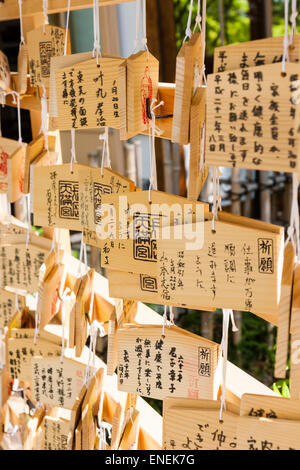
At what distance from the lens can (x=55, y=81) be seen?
945 mm

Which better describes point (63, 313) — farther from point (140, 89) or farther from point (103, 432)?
point (140, 89)

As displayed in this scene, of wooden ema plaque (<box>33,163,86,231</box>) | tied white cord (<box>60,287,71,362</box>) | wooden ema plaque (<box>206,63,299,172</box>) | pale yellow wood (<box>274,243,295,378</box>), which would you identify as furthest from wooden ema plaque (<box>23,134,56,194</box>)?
pale yellow wood (<box>274,243,295,378</box>)

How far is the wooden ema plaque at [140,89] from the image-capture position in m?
0.85

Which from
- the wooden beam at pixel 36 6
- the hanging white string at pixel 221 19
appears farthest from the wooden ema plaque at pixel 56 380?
the hanging white string at pixel 221 19

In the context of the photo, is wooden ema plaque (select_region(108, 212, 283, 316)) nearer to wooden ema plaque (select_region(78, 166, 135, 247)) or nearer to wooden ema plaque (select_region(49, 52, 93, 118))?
wooden ema plaque (select_region(78, 166, 135, 247))

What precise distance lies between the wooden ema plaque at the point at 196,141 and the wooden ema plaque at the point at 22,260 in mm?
537

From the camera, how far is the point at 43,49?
3.60ft

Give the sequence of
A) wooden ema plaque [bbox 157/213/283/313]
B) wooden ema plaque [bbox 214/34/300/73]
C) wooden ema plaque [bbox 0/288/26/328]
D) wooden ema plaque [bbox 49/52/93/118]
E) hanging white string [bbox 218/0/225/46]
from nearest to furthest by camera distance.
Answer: wooden ema plaque [bbox 214/34/300/73] → wooden ema plaque [bbox 157/213/283/313] → wooden ema plaque [bbox 49/52/93/118] → wooden ema plaque [bbox 0/288/26/328] → hanging white string [bbox 218/0/225/46]

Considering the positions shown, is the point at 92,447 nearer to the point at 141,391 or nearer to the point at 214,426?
the point at 141,391

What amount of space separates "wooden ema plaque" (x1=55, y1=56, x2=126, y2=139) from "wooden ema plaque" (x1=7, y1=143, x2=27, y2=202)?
25 centimetres

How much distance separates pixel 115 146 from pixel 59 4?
6.40 feet

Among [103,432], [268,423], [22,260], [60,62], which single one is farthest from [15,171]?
[268,423]

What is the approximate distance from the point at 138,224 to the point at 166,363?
11.1 inches

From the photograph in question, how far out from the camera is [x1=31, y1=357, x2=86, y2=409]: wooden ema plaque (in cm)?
119
